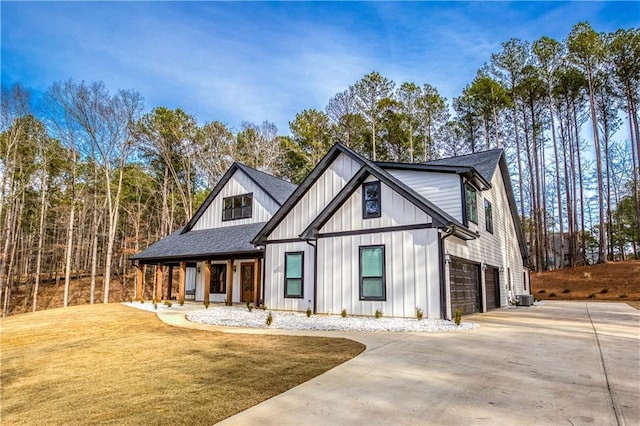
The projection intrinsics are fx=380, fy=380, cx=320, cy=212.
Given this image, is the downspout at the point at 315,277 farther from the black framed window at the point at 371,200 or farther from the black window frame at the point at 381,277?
the black framed window at the point at 371,200

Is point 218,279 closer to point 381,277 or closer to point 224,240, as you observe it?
point 224,240

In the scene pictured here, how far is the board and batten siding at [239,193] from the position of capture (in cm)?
1770

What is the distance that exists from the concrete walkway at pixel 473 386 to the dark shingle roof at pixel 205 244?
955cm

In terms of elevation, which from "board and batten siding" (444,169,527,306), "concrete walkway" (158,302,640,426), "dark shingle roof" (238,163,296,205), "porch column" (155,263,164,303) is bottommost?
"concrete walkway" (158,302,640,426)

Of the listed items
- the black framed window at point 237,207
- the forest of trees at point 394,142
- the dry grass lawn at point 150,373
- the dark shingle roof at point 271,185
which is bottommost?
the dry grass lawn at point 150,373

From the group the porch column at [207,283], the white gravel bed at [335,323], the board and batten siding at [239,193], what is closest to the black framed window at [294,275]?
the white gravel bed at [335,323]

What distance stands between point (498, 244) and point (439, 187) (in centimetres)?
567

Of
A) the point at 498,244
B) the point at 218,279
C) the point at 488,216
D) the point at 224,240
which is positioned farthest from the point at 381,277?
the point at 218,279

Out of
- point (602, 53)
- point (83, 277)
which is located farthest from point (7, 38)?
point (602, 53)

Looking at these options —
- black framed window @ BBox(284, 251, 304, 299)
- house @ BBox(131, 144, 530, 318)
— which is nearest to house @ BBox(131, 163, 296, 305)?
house @ BBox(131, 144, 530, 318)

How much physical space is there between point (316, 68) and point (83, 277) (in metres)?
27.7

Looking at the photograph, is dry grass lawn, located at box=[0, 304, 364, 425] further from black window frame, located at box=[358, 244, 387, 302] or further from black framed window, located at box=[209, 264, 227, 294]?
black framed window, located at box=[209, 264, 227, 294]

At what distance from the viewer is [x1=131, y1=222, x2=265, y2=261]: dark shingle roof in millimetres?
15620

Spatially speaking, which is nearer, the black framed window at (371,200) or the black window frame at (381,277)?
the black window frame at (381,277)
